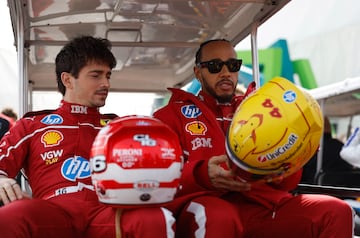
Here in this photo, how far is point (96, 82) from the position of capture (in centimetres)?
258

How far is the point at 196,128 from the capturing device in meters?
2.65

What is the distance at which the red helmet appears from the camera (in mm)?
1811

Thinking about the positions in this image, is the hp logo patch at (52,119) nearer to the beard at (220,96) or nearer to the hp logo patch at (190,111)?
the hp logo patch at (190,111)

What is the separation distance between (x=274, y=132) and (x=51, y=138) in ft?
3.37

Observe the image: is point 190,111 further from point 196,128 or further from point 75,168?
point 75,168

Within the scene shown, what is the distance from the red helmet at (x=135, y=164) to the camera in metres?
1.81

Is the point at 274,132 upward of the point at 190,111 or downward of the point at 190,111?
downward

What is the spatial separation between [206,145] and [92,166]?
2.73ft

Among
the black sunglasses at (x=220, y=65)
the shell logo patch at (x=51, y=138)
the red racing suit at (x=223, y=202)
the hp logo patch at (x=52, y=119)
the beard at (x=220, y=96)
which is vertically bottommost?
the red racing suit at (x=223, y=202)

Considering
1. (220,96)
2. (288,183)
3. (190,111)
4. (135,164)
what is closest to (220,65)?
(220,96)

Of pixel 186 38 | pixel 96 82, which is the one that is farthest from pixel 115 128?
pixel 186 38

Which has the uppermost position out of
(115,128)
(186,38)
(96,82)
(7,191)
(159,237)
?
(186,38)

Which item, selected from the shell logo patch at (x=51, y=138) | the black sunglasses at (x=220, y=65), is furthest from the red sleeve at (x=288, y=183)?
the shell logo patch at (x=51, y=138)

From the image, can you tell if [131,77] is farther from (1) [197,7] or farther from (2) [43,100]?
(1) [197,7]
